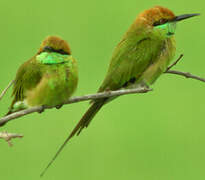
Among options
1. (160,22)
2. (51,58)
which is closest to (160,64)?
(160,22)

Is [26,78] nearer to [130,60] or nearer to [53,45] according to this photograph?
[53,45]

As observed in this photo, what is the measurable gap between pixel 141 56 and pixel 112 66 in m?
0.17

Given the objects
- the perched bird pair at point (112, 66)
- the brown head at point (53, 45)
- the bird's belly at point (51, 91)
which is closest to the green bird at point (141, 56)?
the perched bird pair at point (112, 66)

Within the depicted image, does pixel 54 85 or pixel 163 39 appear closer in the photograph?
pixel 54 85

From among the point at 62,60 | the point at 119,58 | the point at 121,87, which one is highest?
the point at 62,60

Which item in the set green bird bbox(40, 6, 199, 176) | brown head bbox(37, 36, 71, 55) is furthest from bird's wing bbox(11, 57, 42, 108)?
green bird bbox(40, 6, 199, 176)

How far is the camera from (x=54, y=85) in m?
1.55

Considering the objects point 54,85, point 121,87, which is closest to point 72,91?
point 54,85

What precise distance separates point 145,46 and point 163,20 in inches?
9.4

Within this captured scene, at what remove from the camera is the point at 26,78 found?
5.11 ft

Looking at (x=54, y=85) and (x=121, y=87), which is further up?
(x=54, y=85)

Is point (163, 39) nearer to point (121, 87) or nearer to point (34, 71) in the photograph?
point (121, 87)

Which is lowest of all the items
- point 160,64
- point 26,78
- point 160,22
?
point 160,64

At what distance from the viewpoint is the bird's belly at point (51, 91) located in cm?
151
